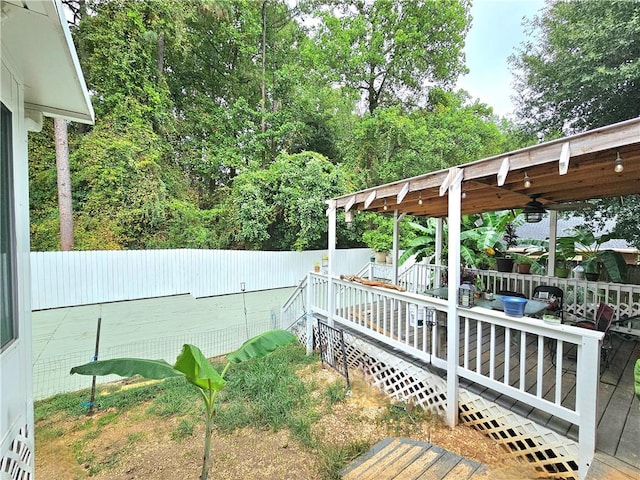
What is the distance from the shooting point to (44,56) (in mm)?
1718

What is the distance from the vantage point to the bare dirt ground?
9.08ft

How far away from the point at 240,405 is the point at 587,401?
379 centimetres

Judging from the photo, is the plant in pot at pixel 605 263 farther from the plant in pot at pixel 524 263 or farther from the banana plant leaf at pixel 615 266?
the plant in pot at pixel 524 263

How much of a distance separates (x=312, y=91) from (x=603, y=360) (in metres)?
14.9

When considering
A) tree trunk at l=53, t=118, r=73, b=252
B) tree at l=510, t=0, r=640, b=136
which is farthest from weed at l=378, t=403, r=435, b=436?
tree trunk at l=53, t=118, r=73, b=252

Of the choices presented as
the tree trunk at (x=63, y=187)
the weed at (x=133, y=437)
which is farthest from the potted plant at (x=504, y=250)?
the tree trunk at (x=63, y=187)

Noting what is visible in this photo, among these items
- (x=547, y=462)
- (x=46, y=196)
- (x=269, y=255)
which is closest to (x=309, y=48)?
(x=269, y=255)

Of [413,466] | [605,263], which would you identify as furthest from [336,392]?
[605,263]

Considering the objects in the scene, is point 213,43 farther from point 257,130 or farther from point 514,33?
point 514,33

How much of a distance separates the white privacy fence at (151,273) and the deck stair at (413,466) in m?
7.97

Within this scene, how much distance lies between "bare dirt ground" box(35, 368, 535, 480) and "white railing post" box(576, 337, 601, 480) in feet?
1.50

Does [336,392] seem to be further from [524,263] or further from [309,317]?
[524,263]

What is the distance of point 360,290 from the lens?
15.4 feet

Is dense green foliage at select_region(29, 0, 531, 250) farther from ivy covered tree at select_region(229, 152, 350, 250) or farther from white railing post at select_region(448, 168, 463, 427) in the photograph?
white railing post at select_region(448, 168, 463, 427)
